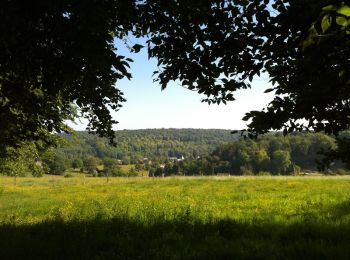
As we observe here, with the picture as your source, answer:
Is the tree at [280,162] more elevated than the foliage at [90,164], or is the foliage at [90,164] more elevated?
the tree at [280,162]

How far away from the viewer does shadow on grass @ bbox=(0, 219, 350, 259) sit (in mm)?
8786

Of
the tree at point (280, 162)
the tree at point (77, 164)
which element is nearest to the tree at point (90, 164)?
the tree at point (77, 164)

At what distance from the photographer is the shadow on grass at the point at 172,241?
28.8ft

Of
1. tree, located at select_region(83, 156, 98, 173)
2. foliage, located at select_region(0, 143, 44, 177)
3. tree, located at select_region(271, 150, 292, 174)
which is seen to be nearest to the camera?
→ foliage, located at select_region(0, 143, 44, 177)

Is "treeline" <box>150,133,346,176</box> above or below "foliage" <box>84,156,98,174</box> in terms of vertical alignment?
above

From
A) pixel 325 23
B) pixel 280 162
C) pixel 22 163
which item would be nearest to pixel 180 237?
pixel 325 23

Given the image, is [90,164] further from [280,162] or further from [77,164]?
[280,162]

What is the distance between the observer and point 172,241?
10.3 m

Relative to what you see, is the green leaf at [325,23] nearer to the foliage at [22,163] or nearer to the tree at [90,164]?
the foliage at [22,163]

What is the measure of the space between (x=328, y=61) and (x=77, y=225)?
1017 centimetres

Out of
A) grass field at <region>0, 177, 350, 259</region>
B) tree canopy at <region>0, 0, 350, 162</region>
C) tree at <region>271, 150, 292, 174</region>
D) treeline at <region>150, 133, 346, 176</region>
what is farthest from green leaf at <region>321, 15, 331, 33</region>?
tree at <region>271, 150, 292, 174</region>

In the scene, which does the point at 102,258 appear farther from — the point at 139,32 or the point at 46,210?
the point at 46,210

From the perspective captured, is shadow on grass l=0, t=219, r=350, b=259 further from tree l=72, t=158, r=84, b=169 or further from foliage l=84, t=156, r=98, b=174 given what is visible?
tree l=72, t=158, r=84, b=169

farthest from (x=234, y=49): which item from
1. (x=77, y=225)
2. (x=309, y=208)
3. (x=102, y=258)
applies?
(x=309, y=208)
